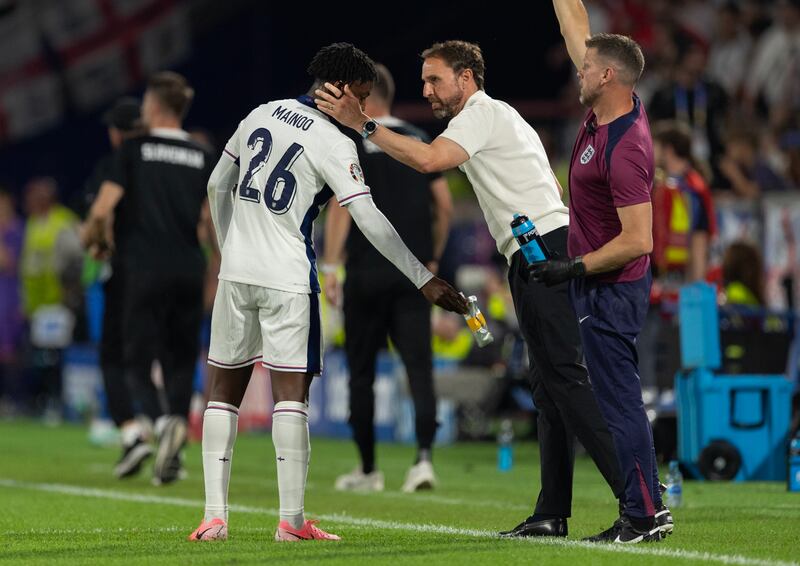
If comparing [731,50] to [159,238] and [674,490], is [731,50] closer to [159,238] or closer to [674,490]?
[159,238]

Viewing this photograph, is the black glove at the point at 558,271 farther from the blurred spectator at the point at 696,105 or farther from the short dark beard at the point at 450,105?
the blurred spectator at the point at 696,105

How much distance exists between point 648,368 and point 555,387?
5.01m

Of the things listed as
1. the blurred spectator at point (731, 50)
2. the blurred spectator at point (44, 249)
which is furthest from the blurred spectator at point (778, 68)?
the blurred spectator at point (44, 249)

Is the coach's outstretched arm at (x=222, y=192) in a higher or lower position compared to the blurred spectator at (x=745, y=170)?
lower

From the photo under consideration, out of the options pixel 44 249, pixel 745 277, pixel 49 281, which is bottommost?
pixel 745 277

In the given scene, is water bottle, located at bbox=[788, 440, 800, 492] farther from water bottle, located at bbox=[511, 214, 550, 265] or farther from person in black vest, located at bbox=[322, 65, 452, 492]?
water bottle, located at bbox=[511, 214, 550, 265]

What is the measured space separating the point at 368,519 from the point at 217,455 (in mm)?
1315

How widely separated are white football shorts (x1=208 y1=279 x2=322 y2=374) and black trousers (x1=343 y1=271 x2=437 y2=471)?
2802 millimetres

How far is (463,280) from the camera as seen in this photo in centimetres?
1731

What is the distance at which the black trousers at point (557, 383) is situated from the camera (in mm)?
6551

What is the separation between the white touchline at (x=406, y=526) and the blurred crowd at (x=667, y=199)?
105 inches

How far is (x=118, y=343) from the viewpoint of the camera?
34.8 feet

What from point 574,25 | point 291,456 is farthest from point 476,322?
point 574,25

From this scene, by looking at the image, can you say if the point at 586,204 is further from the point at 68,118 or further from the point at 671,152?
the point at 68,118
